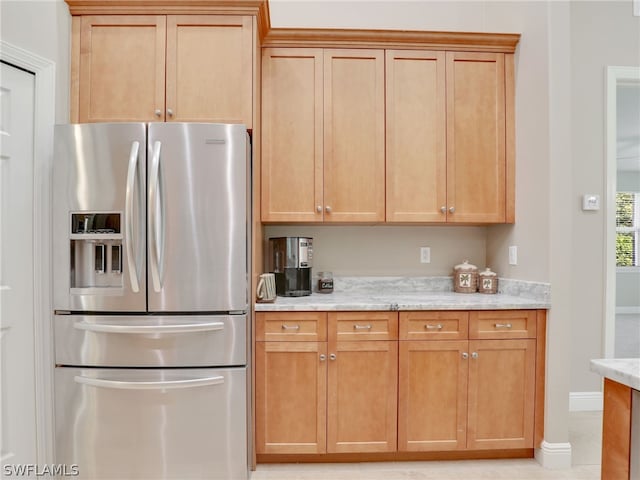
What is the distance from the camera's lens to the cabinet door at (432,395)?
224cm

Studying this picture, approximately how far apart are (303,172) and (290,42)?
0.82 meters

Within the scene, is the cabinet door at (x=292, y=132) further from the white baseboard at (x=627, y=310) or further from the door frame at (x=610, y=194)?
the white baseboard at (x=627, y=310)

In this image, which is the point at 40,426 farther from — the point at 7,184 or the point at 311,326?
the point at 311,326

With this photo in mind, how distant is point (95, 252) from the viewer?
2053 millimetres

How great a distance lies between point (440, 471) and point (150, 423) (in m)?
1.57

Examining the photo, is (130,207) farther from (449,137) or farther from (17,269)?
(449,137)

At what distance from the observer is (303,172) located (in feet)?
8.41

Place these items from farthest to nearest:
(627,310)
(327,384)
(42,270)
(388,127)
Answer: (627,310) < (388,127) < (327,384) < (42,270)

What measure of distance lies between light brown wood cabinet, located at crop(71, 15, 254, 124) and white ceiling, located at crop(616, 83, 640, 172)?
2865 millimetres

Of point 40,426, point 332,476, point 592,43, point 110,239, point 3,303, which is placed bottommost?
point 332,476

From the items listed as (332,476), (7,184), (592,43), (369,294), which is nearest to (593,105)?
(592,43)

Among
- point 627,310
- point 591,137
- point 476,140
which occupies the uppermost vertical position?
point 591,137

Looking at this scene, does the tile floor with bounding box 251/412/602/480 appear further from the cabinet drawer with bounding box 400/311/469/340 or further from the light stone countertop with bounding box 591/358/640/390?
the light stone countertop with bounding box 591/358/640/390

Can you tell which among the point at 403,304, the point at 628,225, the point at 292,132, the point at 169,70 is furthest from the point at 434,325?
the point at 628,225
